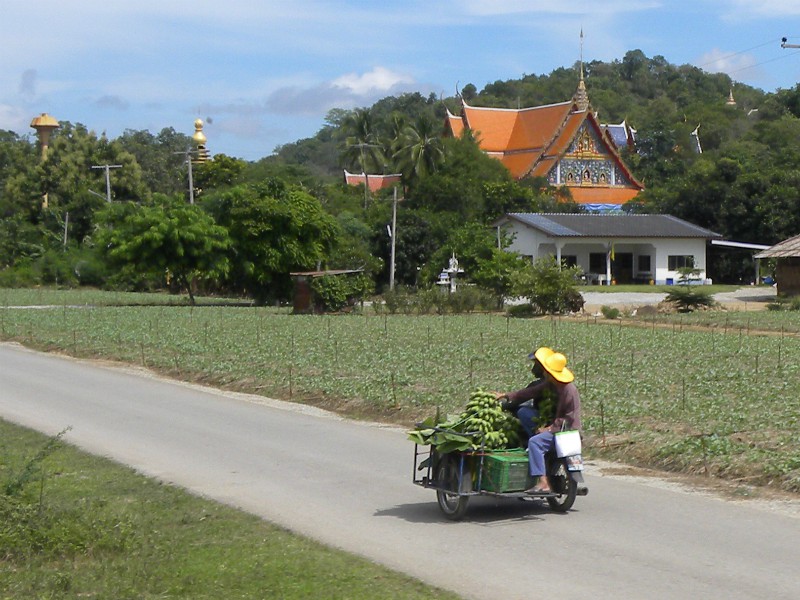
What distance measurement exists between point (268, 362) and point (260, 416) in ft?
22.9

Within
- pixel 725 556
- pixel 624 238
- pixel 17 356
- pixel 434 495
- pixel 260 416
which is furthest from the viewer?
pixel 624 238

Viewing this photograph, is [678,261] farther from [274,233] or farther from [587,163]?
[274,233]

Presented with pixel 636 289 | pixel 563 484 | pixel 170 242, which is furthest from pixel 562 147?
pixel 563 484

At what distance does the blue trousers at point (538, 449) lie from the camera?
10.1m

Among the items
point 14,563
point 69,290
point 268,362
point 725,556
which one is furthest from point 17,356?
point 69,290

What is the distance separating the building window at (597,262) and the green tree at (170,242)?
27.7 metres

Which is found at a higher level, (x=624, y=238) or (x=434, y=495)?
(x=624, y=238)

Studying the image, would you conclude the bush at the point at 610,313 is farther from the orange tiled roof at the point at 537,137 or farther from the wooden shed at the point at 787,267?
the orange tiled roof at the point at 537,137

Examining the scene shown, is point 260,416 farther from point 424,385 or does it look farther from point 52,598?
point 52,598

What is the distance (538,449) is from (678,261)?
206 ft

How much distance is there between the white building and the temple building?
488 inches

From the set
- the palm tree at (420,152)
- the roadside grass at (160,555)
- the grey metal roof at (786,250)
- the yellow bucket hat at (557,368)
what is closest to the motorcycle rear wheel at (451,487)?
the yellow bucket hat at (557,368)

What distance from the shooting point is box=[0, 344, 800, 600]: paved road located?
8.18 meters

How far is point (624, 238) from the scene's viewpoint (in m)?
69.8
